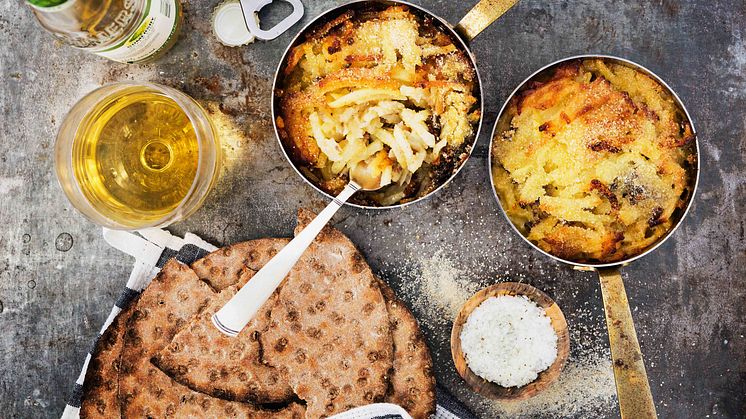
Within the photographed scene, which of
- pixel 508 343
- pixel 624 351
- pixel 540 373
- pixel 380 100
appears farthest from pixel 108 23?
pixel 624 351

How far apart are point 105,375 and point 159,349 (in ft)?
→ 0.73

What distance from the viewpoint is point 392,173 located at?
1.73 m

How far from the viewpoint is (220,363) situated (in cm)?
184

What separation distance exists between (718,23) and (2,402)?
2.84m

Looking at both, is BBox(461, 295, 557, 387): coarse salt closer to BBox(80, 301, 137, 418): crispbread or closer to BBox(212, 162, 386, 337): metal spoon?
BBox(212, 162, 386, 337): metal spoon

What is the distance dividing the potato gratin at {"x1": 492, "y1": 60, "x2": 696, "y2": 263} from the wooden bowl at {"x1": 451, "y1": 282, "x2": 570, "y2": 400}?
0.66 ft

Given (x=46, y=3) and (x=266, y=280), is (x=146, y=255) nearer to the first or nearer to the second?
(x=266, y=280)

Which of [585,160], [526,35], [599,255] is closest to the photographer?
[585,160]

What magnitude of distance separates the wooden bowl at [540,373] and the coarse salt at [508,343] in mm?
16

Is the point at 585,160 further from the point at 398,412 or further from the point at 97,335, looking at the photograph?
the point at 97,335

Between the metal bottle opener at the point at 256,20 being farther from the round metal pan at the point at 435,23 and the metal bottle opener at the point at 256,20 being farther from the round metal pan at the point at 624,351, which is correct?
the round metal pan at the point at 624,351

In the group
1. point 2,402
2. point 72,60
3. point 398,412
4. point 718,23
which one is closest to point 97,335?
point 2,402

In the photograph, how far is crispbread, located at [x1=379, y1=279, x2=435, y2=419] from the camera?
1.86 metres

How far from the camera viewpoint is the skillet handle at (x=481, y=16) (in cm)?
183
